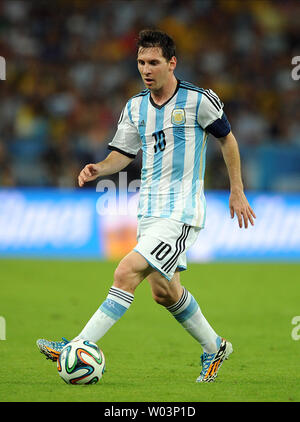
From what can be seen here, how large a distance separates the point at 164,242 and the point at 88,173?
2.27 ft

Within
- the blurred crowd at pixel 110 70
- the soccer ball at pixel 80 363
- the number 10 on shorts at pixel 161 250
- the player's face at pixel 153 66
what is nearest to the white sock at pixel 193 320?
the number 10 on shorts at pixel 161 250

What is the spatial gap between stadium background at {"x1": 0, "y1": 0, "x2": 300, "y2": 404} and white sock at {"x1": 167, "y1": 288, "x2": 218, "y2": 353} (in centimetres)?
28

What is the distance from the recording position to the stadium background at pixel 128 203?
6246mm

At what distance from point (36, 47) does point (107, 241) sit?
6.16 m

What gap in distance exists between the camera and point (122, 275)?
526 centimetres

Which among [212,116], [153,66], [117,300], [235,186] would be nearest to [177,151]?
[212,116]

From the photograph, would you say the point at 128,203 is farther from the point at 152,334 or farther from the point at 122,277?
the point at 122,277

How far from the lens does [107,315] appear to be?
206 inches

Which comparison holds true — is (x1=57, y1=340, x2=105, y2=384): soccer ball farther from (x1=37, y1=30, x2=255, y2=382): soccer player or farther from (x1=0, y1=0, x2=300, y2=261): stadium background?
(x1=0, y1=0, x2=300, y2=261): stadium background

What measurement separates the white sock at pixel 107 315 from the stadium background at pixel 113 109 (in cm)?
884

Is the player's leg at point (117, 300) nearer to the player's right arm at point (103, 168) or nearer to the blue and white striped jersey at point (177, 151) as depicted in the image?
the blue and white striped jersey at point (177, 151)

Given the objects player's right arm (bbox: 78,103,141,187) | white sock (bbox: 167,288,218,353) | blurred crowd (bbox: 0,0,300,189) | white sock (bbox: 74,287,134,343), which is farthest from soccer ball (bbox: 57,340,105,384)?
blurred crowd (bbox: 0,0,300,189)
